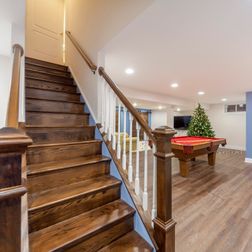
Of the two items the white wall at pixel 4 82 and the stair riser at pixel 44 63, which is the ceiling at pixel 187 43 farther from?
the white wall at pixel 4 82

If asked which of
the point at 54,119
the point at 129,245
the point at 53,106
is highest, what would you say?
the point at 53,106

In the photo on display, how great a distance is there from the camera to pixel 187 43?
86.0 inches

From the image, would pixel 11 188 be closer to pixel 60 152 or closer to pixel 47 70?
pixel 60 152

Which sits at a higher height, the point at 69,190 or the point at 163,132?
the point at 163,132

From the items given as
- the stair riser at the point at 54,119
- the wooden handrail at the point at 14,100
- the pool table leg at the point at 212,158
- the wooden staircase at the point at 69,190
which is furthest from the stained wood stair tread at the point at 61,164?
the pool table leg at the point at 212,158

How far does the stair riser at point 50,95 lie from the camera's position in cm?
242

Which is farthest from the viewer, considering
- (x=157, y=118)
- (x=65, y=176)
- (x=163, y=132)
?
(x=157, y=118)

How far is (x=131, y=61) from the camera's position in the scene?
284 centimetres

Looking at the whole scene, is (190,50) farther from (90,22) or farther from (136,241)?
(136,241)

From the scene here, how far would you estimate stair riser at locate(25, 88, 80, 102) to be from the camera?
7.95 feet

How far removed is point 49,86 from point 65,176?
169 cm

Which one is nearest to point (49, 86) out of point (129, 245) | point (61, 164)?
point (61, 164)

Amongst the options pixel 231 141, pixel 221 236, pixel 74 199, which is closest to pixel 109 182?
pixel 74 199

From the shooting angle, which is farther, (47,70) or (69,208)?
(47,70)
